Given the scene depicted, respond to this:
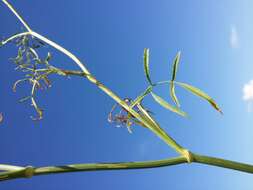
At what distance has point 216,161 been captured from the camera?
55 centimetres

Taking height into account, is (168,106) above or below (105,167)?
above

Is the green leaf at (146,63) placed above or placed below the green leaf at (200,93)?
above

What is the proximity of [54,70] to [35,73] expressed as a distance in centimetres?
26

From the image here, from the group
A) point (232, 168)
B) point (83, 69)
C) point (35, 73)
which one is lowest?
point (232, 168)

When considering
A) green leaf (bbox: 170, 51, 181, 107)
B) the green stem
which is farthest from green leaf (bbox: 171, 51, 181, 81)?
the green stem

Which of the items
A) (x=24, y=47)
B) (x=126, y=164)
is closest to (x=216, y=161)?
(x=126, y=164)

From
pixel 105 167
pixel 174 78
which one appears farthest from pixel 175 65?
pixel 105 167

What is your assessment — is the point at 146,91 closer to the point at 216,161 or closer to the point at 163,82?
the point at 163,82

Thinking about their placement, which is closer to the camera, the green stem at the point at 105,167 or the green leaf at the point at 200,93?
the green stem at the point at 105,167

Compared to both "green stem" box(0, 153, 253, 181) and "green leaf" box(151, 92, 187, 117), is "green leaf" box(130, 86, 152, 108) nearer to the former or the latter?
"green leaf" box(151, 92, 187, 117)

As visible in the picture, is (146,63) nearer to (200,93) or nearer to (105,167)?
(200,93)

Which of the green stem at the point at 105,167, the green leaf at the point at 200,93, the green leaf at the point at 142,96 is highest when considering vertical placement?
the green leaf at the point at 142,96

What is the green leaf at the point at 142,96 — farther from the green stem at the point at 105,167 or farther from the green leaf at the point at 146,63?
the green stem at the point at 105,167

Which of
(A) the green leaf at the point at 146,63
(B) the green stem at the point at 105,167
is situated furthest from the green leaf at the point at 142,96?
(B) the green stem at the point at 105,167
